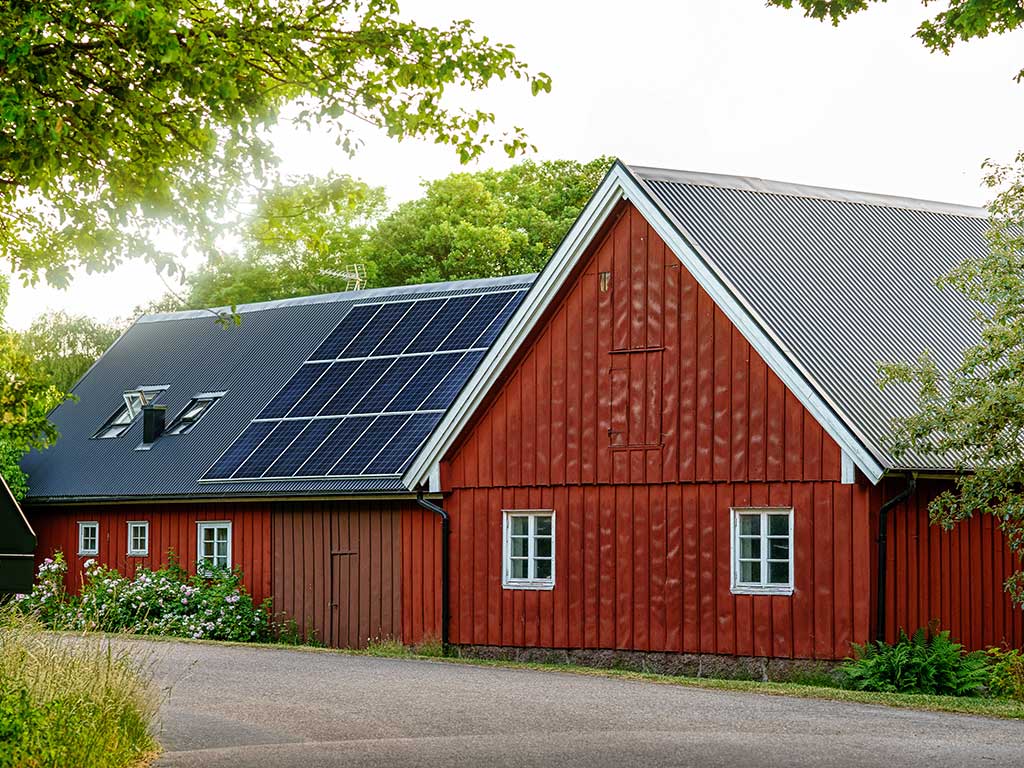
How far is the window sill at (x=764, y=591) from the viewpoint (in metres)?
24.4

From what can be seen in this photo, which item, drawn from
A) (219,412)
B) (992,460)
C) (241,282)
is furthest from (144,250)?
(241,282)

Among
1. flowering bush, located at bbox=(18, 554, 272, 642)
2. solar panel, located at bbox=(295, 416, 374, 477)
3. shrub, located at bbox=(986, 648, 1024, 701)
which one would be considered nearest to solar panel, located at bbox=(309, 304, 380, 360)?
solar panel, located at bbox=(295, 416, 374, 477)

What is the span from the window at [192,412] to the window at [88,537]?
2537 mm

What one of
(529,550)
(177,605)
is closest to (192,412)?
(177,605)

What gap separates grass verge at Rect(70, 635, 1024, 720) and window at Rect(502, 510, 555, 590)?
132 centimetres

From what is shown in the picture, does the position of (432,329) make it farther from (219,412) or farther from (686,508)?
(686,508)

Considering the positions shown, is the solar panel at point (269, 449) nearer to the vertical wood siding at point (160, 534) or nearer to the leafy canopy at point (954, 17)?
the vertical wood siding at point (160, 534)

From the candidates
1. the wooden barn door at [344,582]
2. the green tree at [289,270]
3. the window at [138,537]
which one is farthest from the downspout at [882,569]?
the green tree at [289,270]

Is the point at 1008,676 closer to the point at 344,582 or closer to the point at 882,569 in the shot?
the point at 882,569

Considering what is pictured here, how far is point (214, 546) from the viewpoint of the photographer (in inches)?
1371

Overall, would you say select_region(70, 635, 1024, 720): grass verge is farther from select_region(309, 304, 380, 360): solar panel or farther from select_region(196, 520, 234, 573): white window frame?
select_region(309, 304, 380, 360): solar panel

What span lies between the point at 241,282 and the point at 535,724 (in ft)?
165

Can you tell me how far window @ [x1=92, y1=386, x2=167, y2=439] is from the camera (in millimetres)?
40094

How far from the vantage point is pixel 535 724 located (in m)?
16.8
